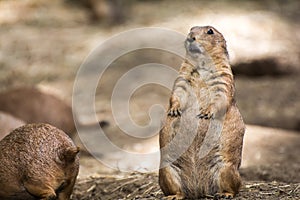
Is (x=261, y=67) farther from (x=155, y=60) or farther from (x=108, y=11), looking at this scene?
(x=108, y=11)

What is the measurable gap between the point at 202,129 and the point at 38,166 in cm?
108

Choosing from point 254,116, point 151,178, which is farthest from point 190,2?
point 151,178

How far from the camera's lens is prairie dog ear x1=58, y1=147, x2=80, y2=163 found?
4676 millimetres

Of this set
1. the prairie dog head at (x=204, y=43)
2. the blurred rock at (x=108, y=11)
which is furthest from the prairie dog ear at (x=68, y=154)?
the blurred rock at (x=108, y=11)

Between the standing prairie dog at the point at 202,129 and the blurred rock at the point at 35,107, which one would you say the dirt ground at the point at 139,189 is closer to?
the standing prairie dog at the point at 202,129

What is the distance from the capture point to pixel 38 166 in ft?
15.3

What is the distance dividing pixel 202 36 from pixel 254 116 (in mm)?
4901

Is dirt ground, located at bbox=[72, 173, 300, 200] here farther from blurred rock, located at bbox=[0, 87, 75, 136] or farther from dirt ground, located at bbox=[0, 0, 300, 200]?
blurred rock, located at bbox=[0, 87, 75, 136]

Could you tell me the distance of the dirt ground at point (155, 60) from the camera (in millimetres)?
6289

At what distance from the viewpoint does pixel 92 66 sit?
11.7m

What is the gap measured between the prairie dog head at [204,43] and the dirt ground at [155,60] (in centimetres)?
92

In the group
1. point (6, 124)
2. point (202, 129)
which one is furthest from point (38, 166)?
point (6, 124)

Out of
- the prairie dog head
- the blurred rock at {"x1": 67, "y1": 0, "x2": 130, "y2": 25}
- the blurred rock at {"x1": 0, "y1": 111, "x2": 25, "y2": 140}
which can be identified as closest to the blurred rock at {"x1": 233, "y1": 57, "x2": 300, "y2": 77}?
the blurred rock at {"x1": 67, "y1": 0, "x2": 130, "y2": 25}

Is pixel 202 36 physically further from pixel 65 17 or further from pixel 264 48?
pixel 65 17
